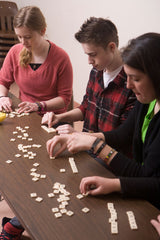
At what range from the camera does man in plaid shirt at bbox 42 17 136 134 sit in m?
1.72

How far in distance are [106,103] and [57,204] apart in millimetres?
974

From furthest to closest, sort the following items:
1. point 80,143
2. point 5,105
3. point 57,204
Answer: point 5,105, point 80,143, point 57,204

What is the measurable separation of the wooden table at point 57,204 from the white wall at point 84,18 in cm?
196

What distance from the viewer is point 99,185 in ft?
3.61

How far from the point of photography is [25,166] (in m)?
1.29

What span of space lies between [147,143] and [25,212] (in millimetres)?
693

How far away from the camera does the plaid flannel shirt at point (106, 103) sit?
69.3 inches

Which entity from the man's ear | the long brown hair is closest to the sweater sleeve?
the man's ear

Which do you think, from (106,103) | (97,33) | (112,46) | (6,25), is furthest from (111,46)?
(6,25)

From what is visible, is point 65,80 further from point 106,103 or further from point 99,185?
point 99,185

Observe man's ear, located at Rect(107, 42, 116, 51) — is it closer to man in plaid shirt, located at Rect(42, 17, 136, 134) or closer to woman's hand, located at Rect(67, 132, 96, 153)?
man in plaid shirt, located at Rect(42, 17, 136, 134)

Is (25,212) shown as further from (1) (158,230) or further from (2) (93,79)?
(2) (93,79)

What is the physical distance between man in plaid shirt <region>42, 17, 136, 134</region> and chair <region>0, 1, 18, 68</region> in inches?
131

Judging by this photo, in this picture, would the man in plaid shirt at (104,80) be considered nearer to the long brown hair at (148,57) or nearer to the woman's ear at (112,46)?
the woman's ear at (112,46)
